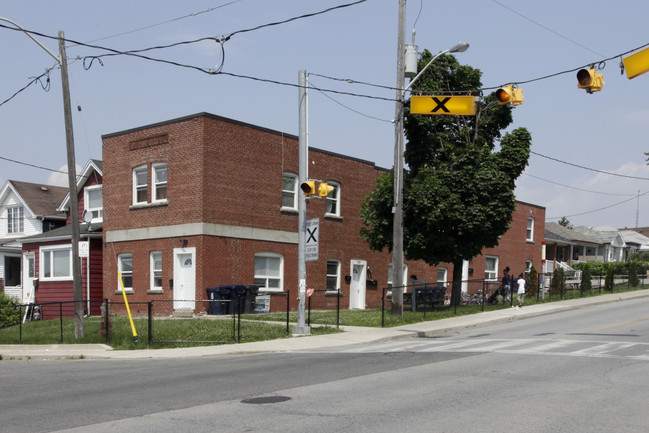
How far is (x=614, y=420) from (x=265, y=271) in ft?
71.3

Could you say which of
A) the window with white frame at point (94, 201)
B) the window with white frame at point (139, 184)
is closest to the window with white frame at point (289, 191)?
the window with white frame at point (139, 184)

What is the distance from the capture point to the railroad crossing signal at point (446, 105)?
17719 mm

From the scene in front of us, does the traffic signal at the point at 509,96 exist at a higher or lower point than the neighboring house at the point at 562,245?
higher

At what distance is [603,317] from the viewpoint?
2403 cm

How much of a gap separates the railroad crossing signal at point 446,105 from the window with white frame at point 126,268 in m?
15.9

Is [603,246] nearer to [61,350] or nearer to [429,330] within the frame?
[429,330]

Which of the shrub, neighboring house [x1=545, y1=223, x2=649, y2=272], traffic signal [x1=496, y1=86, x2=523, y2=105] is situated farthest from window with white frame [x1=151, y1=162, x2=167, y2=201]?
neighboring house [x1=545, y1=223, x2=649, y2=272]

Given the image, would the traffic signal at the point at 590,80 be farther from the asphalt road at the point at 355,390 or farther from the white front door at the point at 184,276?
the white front door at the point at 184,276

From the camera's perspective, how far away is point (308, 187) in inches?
742

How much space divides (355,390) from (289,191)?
65.7 ft

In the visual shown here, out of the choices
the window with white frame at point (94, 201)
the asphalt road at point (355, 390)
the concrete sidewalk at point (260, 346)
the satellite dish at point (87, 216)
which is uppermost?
the window with white frame at point (94, 201)

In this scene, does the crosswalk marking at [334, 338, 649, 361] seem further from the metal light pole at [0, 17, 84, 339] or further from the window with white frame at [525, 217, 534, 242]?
the window with white frame at [525, 217, 534, 242]

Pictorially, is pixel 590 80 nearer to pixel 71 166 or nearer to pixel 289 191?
pixel 71 166

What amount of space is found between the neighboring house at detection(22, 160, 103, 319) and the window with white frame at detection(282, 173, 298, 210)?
869 cm
